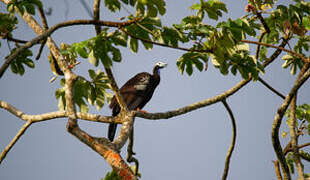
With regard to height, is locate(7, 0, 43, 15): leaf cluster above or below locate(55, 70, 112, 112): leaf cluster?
above

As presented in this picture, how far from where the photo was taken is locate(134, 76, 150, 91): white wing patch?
836cm

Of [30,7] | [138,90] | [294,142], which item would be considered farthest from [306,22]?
[138,90]

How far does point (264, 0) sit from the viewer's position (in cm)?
488

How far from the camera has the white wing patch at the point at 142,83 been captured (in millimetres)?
8360

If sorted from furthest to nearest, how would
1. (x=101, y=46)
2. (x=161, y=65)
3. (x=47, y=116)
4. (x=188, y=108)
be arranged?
1. (x=161, y=65)
2. (x=188, y=108)
3. (x=47, y=116)
4. (x=101, y=46)

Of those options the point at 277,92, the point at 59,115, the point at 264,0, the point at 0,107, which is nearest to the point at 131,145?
the point at 59,115

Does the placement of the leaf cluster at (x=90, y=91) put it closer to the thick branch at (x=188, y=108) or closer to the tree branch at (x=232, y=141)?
the thick branch at (x=188, y=108)

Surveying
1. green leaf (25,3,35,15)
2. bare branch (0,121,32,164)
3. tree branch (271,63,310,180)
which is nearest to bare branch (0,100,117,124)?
bare branch (0,121,32,164)

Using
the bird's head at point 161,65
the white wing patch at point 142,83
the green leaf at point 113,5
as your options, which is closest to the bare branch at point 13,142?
the green leaf at point 113,5

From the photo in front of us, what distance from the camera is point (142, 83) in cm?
855

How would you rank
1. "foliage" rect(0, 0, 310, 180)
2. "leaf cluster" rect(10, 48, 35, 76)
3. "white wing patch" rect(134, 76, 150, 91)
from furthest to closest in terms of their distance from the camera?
"white wing patch" rect(134, 76, 150, 91), "leaf cluster" rect(10, 48, 35, 76), "foliage" rect(0, 0, 310, 180)

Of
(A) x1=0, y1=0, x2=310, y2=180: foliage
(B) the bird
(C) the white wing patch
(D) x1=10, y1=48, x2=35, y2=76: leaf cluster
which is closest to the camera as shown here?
(A) x1=0, y1=0, x2=310, y2=180: foliage

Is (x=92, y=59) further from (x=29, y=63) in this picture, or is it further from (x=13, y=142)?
(x=29, y=63)

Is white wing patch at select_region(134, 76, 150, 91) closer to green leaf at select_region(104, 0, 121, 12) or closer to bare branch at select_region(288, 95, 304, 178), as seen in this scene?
bare branch at select_region(288, 95, 304, 178)
